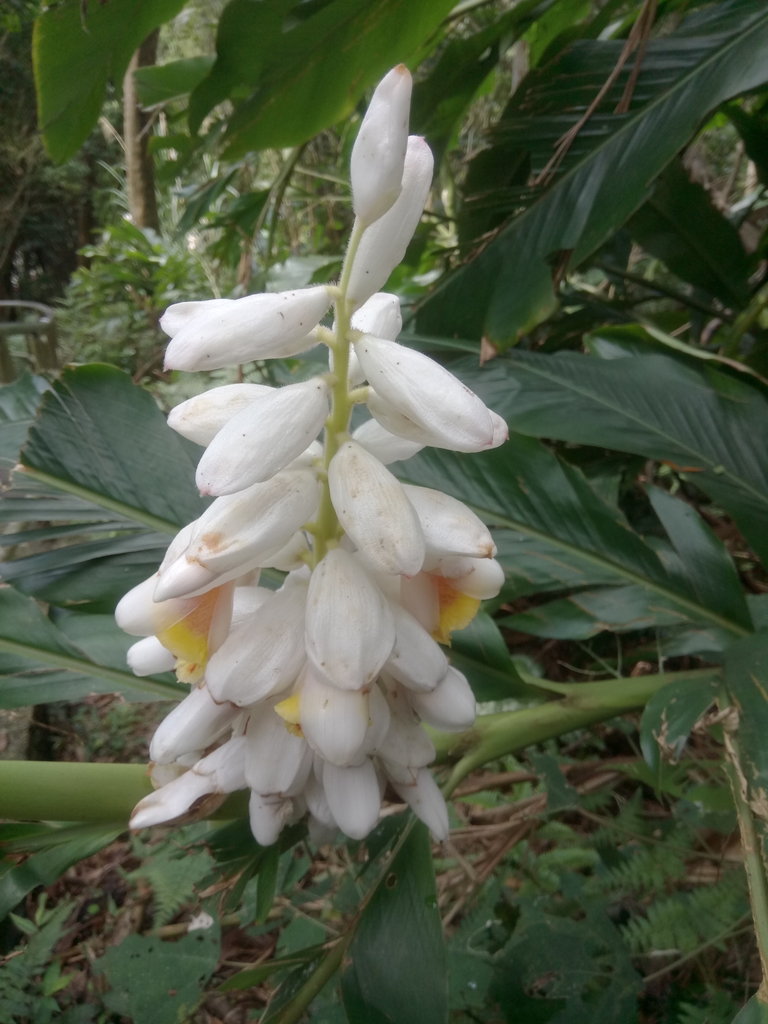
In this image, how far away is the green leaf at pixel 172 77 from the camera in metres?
1.83

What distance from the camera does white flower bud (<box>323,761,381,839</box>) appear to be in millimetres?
568

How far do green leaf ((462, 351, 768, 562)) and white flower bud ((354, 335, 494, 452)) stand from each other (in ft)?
2.06

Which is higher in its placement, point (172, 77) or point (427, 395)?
point (172, 77)

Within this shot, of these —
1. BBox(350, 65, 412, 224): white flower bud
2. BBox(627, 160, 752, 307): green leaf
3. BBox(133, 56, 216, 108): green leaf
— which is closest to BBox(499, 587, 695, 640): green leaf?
BBox(350, 65, 412, 224): white flower bud

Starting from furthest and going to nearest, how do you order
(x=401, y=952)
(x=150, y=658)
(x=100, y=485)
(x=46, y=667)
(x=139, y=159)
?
(x=139, y=159) < (x=100, y=485) < (x=46, y=667) < (x=401, y=952) < (x=150, y=658)

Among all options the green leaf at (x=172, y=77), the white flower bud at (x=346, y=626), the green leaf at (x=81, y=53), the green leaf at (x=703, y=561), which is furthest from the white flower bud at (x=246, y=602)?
the green leaf at (x=172, y=77)

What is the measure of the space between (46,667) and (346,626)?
56 cm

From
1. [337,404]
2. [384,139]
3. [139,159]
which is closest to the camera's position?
[384,139]

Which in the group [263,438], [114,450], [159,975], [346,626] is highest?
[263,438]

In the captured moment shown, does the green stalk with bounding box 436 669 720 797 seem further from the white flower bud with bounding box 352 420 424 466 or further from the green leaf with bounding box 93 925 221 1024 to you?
the green leaf with bounding box 93 925 221 1024

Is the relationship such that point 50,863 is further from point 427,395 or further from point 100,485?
point 427,395

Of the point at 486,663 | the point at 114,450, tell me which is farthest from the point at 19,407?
the point at 486,663

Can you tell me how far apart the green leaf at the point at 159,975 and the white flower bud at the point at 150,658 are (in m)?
0.75

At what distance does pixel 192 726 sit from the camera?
572 millimetres
